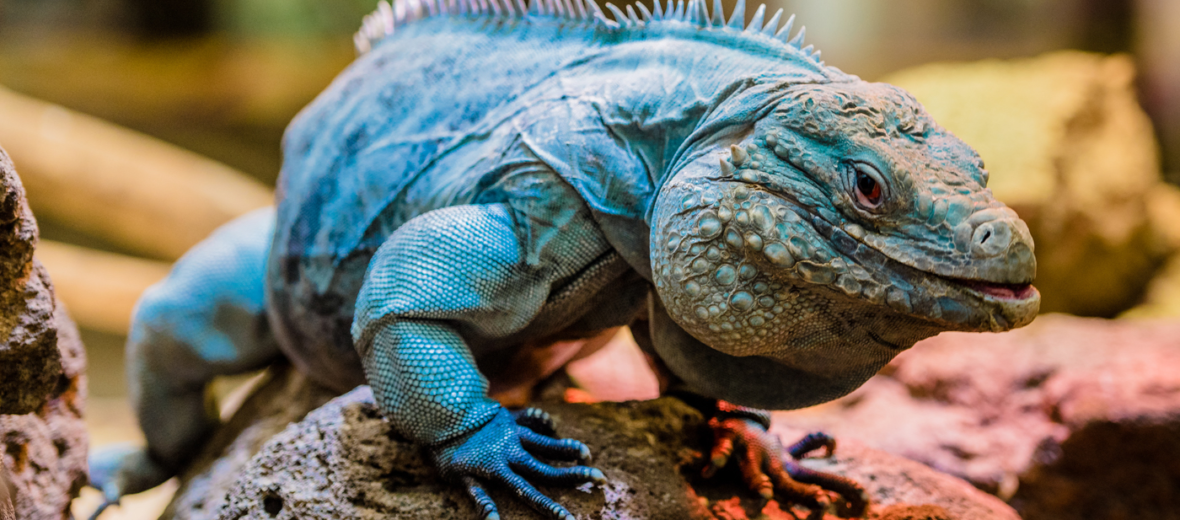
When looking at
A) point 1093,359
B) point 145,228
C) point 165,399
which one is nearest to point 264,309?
point 165,399

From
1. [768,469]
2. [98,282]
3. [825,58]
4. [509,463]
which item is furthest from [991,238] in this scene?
[98,282]

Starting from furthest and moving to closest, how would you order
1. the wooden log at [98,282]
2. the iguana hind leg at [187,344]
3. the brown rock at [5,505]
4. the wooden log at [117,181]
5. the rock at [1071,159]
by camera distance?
the wooden log at [98,282] → the wooden log at [117,181] → the rock at [1071,159] → the iguana hind leg at [187,344] → the brown rock at [5,505]

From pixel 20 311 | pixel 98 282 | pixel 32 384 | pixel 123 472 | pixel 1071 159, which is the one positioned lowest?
pixel 98 282

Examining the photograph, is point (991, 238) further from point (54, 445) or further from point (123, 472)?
point (123, 472)

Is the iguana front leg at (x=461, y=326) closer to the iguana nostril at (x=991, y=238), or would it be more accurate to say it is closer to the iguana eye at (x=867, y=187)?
the iguana eye at (x=867, y=187)

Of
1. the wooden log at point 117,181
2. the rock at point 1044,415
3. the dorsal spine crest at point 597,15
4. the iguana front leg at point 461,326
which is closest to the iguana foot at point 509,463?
the iguana front leg at point 461,326

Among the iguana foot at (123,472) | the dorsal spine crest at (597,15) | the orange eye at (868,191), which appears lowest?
the iguana foot at (123,472)

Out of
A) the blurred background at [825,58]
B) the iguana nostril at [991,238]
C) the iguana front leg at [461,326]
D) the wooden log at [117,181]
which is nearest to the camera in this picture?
the iguana nostril at [991,238]
